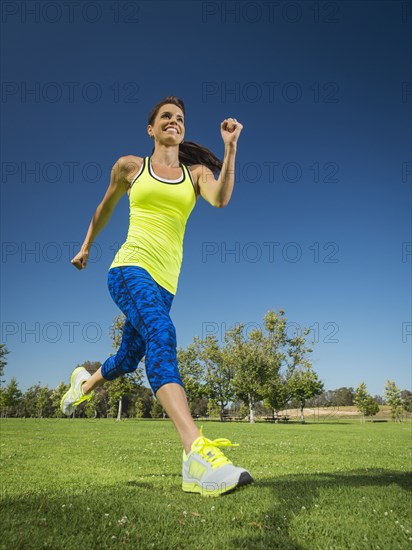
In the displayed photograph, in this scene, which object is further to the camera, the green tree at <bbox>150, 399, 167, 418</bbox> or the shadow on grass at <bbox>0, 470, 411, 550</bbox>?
the green tree at <bbox>150, 399, 167, 418</bbox>

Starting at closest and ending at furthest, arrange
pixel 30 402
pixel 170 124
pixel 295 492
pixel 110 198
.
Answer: pixel 170 124
pixel 110 198
pixel 295 492
pixel 30 402

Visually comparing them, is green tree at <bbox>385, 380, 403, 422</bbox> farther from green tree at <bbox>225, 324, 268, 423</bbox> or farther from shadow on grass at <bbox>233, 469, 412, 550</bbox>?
shadow on grass at <bbox>233, 469, 412, 550</bbox>

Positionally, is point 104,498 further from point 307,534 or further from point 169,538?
point 307,534

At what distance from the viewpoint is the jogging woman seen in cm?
243

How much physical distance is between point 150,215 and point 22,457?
6864 millimetres

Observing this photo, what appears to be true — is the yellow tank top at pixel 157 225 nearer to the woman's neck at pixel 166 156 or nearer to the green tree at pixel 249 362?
the woman's neck at pixel 166 156

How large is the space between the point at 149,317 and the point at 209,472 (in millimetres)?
1157

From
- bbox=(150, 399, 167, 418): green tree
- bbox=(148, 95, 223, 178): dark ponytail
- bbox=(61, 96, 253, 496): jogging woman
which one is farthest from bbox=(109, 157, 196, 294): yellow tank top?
bbox=(150, 399, 167, 418): green tree

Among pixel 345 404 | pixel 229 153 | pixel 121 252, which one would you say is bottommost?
pixel 345 404

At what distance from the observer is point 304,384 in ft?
179

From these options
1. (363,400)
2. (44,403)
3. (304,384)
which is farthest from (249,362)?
(44,403)

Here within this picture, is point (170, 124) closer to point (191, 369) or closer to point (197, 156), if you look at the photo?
point (197, 156)

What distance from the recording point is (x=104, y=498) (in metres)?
3.92

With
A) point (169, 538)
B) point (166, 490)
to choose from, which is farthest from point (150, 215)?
point (166, 490)
